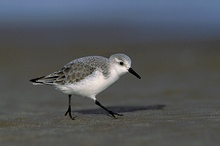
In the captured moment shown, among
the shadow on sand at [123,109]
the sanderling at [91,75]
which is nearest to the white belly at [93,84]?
the sanderling at [91,75]

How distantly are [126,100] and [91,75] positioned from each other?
3.37m

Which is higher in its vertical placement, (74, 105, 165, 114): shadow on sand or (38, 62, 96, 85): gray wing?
(38, 62, 96, 85): gray wing

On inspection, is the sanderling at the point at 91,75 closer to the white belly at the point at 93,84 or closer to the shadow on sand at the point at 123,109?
the white belly at the point at 93,84

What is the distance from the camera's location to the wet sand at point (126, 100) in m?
6.08

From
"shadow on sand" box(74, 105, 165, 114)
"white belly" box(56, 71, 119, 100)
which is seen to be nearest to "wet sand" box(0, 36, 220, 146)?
"shadow on sand" box(74, 105, 165, 114)

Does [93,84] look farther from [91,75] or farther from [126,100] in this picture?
[126,100]

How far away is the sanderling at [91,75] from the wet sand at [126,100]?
0.42 metres

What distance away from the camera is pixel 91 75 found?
748 cm

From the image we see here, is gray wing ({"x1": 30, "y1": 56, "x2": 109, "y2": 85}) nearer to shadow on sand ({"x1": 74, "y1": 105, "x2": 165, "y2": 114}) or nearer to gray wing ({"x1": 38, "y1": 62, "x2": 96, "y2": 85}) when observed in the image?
gray wing ({"x1": 38, "y1": 62, "x2": 96, "y2": 85})

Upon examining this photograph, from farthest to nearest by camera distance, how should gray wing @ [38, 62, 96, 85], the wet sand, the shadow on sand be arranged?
the shadow on sand
gray wing @ [38, 62, 96, 85]
the wet sand

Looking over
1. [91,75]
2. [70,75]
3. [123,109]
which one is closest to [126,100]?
[123,109]

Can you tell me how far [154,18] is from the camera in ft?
77.2

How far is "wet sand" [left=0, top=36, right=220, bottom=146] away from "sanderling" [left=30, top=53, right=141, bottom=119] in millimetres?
423

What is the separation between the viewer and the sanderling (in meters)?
7.46
